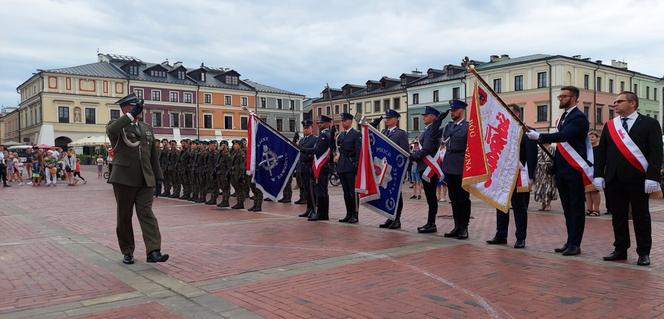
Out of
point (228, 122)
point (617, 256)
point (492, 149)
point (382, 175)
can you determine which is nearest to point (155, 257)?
point (382, 175)

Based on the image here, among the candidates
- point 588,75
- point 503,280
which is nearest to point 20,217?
point 503,280

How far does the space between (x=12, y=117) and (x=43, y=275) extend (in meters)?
92.7

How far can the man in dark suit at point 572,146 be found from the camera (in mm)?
6641

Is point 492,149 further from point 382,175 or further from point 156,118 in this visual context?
point 156,118

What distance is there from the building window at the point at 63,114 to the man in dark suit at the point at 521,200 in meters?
63.0

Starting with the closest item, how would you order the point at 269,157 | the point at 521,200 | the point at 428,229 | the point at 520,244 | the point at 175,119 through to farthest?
the point at 520,244
the point at 521,200
the point at 428,229
the point at 269,157
the point at 175,119

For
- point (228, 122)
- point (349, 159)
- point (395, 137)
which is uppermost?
point (228, 122)

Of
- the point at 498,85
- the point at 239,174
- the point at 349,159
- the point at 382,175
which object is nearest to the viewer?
the point at 382,175

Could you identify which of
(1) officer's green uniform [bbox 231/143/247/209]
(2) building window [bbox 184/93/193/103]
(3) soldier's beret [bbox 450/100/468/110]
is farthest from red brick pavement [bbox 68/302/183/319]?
(2) building window [bbox 184/93/193/103]

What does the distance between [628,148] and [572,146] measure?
68cm

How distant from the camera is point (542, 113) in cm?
5097

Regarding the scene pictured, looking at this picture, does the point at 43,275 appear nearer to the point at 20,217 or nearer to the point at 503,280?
the point at 503,280

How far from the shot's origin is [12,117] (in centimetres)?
8556

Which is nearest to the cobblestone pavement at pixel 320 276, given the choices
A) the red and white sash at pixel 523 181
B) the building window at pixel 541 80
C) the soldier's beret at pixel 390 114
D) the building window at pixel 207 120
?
the red and white sash at pixel 523 181
